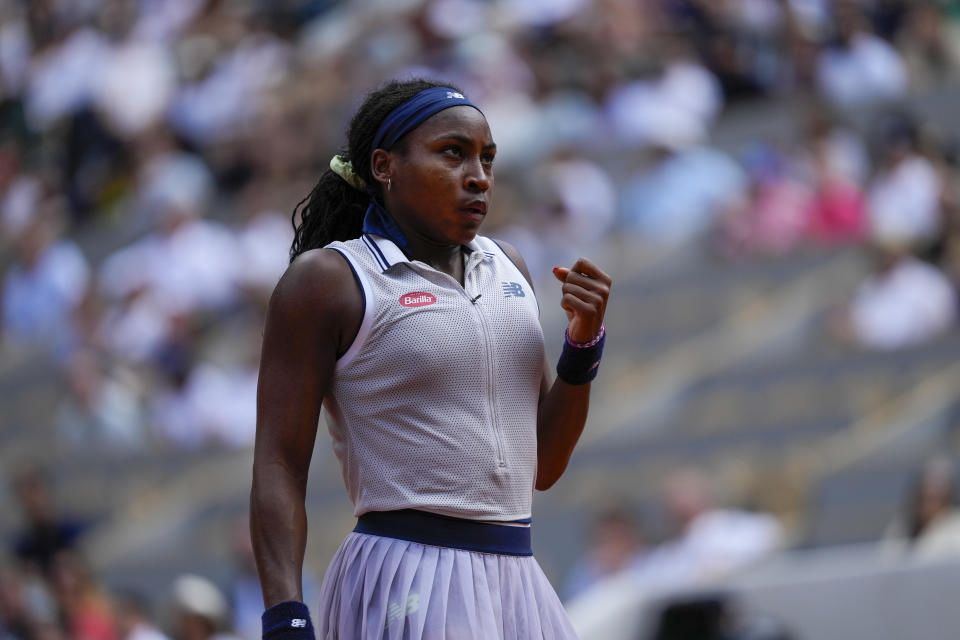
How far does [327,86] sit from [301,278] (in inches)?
464

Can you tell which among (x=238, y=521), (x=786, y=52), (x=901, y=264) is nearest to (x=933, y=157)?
(x=901, y=264)

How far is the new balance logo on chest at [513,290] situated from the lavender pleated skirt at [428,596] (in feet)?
1.63

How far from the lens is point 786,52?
40.4 ft

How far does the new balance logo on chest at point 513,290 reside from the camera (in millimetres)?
3092

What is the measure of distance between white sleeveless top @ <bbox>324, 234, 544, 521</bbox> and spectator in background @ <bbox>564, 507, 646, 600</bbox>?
5204 mm

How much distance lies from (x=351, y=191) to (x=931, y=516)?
457cm

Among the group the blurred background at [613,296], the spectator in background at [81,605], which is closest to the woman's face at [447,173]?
the blurred background at [613,296]

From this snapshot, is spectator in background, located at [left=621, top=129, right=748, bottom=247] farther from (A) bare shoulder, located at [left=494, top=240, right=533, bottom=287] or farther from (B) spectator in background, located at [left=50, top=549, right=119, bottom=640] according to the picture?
(A) bare shoulder, located at [left=494, top=240, right=533, bottom=287]

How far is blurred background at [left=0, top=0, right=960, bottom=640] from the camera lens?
313 inches

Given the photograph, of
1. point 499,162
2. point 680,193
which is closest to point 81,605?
point 680,193

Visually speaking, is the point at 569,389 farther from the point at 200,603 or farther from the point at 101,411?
the point at 101,411

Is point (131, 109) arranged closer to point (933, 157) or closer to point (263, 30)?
point (263, 30)

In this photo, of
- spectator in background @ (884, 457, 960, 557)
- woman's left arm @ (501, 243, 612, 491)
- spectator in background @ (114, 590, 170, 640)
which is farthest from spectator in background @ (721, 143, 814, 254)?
woman's left arm @ (501, 243, 612, 491)

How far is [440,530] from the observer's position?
9.55 feet
